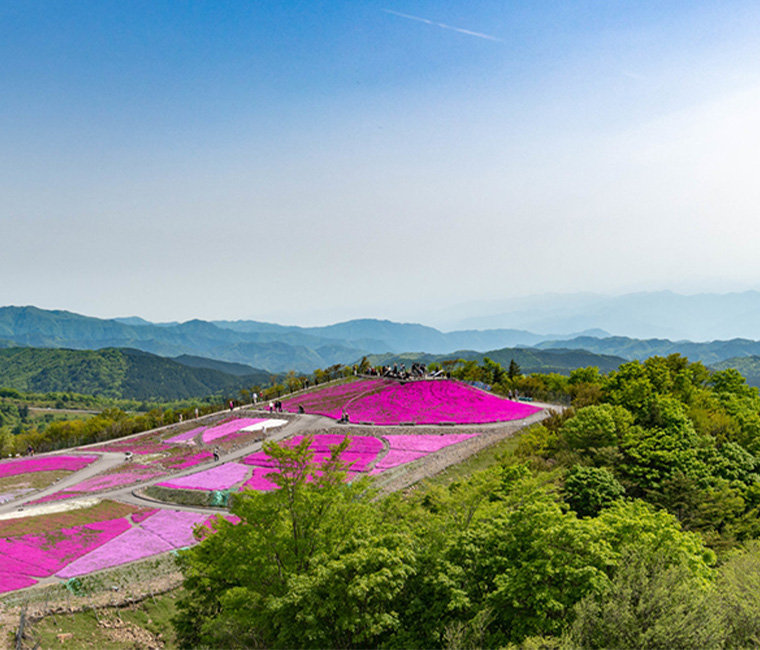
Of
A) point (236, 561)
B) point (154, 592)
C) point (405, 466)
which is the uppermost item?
point (236, 561)

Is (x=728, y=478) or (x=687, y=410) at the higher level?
(x=687, y=410)

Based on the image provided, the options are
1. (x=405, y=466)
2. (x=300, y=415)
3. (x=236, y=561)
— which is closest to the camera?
(x=236, y=561)

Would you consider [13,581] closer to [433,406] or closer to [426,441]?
[426,441]

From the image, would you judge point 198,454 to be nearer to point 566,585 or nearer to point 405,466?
point 405,466

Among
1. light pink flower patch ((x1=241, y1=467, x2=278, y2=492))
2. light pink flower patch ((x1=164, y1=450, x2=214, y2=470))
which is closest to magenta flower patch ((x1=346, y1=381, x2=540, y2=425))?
light pink flower patch ((x1=241, y1=467, x2=278, y2=492))

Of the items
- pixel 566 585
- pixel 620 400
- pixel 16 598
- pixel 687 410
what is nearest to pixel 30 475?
pixel 16 598

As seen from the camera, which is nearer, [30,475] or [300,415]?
[30,475]

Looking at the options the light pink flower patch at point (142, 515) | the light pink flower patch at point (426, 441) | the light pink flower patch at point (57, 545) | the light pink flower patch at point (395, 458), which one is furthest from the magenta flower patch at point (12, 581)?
the light pink flower patch at point (426, 441)
